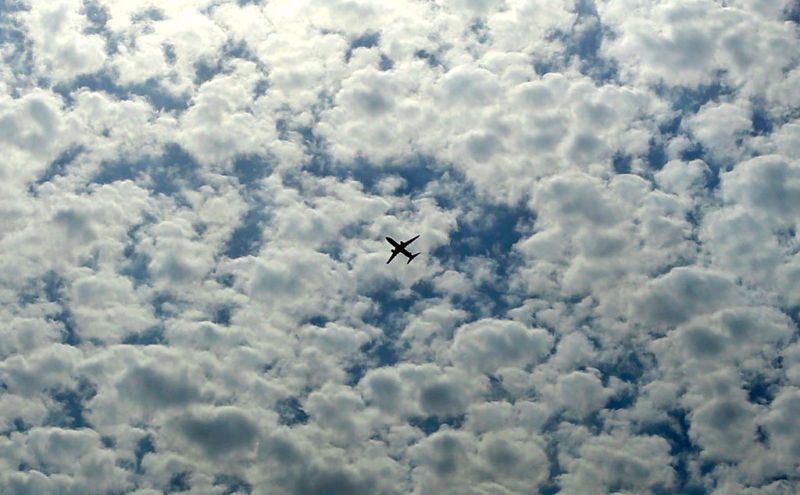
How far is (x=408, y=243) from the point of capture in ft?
458
